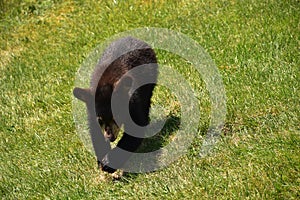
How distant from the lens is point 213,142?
505 cm

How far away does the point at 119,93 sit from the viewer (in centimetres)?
515

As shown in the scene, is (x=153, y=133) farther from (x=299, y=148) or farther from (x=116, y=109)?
(x=299, y=148)

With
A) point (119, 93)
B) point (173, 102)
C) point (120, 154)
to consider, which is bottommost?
point (173, 102)

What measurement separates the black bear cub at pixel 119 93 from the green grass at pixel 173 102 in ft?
0.81

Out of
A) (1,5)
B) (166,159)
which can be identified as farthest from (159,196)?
(1,5)

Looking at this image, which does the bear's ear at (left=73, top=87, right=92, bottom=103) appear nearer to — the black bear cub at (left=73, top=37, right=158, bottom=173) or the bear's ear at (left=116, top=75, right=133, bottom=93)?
the black bear cub at (left=73, top=37, right=158, bottom=173)

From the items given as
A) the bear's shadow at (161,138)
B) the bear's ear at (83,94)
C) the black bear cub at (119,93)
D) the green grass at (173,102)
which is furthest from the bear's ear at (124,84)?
the green grass at (173,102)

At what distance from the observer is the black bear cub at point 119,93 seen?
5.10 metres

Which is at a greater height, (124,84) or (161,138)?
(124,84)

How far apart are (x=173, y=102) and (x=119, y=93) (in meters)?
1.11

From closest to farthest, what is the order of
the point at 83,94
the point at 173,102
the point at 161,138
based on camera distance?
the point at 83,94 < the point at 161,138 < the point at 173,102

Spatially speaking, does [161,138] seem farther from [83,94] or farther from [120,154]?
[83,94]

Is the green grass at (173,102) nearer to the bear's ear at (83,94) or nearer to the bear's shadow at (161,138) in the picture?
the bear's shadow at (161,138)

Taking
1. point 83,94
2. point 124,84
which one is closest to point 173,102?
point 124,84
